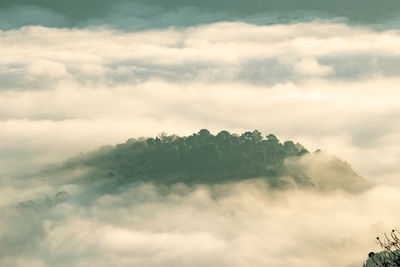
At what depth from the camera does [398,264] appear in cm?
3759

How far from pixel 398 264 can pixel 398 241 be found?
1.80 metres

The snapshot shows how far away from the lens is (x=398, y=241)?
3888 cm
